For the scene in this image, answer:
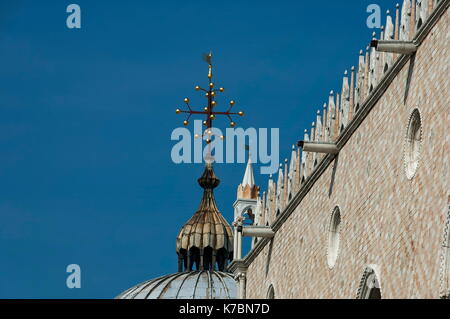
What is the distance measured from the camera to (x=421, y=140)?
2986 cm

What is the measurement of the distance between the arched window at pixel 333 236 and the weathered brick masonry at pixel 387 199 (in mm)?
179

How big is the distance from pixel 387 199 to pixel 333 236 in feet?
13.4

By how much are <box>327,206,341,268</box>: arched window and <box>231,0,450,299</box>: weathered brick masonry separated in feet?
0.59

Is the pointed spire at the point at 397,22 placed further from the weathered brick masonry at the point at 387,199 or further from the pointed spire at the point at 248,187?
the pointed spire at the point at 248,187

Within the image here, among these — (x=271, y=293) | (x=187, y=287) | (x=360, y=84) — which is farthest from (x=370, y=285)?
(x=187, y=287)

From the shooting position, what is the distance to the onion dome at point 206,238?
3034 inches

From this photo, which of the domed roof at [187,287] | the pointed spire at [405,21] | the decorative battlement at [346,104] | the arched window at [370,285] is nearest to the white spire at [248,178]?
the decorative battlement at [346,104]

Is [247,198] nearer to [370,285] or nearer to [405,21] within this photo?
[370,285]

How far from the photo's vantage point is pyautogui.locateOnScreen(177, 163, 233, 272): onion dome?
77.1m

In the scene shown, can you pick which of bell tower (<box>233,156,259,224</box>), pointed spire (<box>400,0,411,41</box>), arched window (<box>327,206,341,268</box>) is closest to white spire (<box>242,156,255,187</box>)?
bell tower (<box>233,156,259,224</box>)

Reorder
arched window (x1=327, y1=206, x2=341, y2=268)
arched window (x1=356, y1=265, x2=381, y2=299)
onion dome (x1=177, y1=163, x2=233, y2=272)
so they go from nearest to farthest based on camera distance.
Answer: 1. arched window (x1=356, y1=265, x2=381, y2=299)
2. arched window (x1=327, y1=206, x2=341, y2=268)
3. onion dome (x1=177, y1=163, x2=233, y2=272)

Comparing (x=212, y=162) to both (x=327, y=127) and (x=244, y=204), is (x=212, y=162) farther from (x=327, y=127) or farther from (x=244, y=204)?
(x=327, y=127)

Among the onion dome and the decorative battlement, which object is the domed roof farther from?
the decorative battlement
